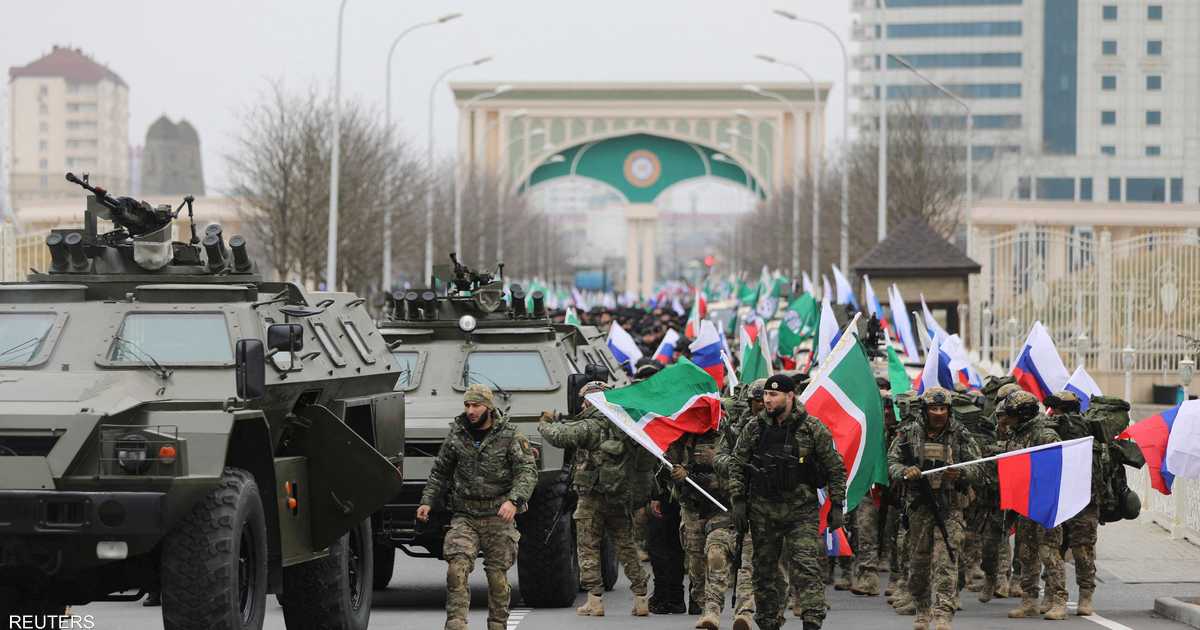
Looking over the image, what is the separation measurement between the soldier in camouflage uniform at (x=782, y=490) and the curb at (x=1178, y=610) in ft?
10.4

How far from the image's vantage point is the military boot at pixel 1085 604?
14.8 m

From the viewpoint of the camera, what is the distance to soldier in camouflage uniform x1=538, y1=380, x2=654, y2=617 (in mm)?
14289

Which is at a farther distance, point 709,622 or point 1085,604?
point 1085,604

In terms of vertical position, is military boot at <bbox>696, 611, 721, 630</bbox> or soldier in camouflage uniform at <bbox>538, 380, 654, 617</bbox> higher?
soldier in camouflage uniform at <bbox>538, 380, 654, 617</bbox>

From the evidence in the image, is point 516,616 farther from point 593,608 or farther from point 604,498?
point 604,498

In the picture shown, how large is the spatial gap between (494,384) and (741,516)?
174 inches

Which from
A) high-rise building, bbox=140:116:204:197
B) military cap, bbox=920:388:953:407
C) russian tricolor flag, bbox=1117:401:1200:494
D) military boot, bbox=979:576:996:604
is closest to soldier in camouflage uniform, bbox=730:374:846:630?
military cap, bbox=920:388:953:407

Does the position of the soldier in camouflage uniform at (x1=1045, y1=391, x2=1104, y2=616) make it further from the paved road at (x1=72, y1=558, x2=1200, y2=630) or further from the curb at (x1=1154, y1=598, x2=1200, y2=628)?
the curb at (x1=1154, y1=598, x2=1200, y2=628)

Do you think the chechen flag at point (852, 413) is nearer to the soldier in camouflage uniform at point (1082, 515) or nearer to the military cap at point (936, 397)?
the military cap at point (936, 397)

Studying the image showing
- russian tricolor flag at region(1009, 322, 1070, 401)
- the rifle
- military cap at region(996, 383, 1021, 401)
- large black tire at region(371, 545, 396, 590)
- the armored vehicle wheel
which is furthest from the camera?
russian tricolor flag at region(1009, 322, 1070, 401)

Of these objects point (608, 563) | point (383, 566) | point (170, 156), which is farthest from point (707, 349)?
point (170, 156)

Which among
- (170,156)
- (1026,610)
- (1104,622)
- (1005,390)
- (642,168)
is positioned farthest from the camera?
Answer: (170,156)

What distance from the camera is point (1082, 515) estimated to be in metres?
14.9

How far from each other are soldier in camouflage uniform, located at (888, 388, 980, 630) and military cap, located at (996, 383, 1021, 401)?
1.15m
